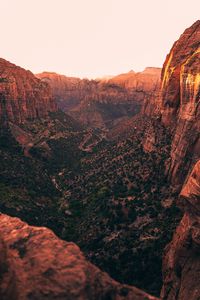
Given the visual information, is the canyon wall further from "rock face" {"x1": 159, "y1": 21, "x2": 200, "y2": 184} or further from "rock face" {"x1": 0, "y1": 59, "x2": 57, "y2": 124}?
"rock face" {"x1": 0, "y1": 59, "x2": 57, "y2": 124}

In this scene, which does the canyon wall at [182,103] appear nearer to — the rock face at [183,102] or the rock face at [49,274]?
the rock face at [183,102]

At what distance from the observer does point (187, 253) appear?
47.2m

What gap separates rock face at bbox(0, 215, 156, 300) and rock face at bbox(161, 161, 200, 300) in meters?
23.3

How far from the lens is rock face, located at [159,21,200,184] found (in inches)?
2827

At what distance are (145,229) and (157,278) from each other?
11564mm

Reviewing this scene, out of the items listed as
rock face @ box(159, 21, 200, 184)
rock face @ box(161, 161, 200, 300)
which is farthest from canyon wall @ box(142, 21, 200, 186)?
rock face @ box(161, 161, 200, 300)

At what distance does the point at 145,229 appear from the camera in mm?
71125

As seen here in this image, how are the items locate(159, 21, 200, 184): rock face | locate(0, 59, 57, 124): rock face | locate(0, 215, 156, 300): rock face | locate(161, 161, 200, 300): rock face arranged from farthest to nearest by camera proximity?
locate(0, 59, 57, 124): rock face
locate(159, 21, 200, 184): rock face
locate(161, 161, 200, 300): rock face
locate(0, 215, 156, 300): rock face

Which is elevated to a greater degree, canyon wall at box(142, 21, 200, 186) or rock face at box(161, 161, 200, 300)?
canyon wall at box(142, 21, 200, 186)

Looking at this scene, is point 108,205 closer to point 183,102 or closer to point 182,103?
point 182,103

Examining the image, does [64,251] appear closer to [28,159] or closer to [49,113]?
[28,159]

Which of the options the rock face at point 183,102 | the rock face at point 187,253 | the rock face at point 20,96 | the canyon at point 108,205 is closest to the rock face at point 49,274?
the canyon at point 108,205

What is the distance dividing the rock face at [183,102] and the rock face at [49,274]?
51.0m

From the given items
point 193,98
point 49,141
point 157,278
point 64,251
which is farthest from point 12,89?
point 64,251
